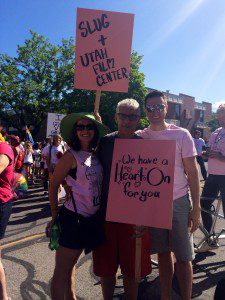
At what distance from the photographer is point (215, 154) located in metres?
3.81

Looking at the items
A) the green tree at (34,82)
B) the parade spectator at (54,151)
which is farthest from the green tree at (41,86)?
the parade spectator at (54,151)

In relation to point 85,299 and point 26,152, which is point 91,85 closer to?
point 85,299

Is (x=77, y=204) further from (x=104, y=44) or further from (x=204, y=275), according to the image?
(x=204, y=275)

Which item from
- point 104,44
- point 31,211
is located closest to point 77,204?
point 104,44

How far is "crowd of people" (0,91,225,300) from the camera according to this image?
7.29 ft

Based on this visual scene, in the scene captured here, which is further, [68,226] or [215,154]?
[215,154]

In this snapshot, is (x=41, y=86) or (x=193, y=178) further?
(x=41, y=86)

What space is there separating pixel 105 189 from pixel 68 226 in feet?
1.28

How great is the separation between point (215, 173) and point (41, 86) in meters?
30.6

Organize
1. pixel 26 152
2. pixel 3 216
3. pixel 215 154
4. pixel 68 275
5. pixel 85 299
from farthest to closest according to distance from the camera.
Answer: pixel 26 152 < pixel 215 154 < pixel 85 299 < pixel 3 216 < pixel 68 275

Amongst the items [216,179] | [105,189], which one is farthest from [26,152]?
[105,189]

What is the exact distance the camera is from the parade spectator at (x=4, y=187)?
2.42 m

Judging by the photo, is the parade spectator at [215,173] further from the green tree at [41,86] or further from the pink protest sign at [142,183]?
the green tree at [41,86]

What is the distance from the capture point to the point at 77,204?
2.24 meters
